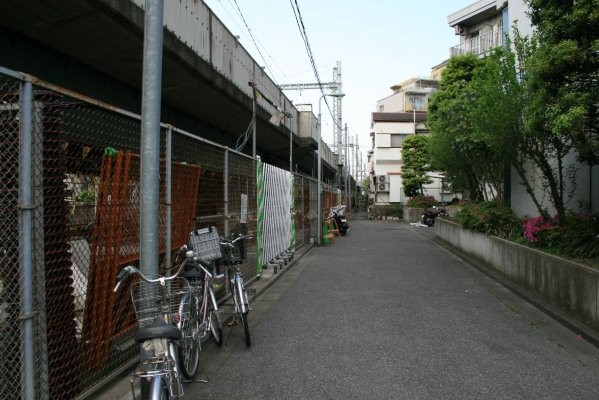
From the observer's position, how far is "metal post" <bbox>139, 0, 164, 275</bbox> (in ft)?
13.3

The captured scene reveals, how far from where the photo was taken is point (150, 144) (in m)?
4.06

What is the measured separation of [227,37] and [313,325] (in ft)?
28.7

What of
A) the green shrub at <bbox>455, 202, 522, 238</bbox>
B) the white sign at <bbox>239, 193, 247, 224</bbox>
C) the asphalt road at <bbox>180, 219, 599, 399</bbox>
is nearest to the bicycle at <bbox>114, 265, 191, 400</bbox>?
the asphalt road at <bbox>180, 219, 599, 399</bbox>

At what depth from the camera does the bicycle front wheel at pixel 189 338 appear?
13.6 ft

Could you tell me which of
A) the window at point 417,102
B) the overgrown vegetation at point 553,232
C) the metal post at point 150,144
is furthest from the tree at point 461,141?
the window at point 417,102

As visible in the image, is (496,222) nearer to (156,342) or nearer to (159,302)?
(159,302)

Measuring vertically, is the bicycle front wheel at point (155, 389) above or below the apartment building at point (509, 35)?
below

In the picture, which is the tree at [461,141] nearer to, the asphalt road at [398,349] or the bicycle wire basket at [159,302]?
the asphalt road at [398,349]

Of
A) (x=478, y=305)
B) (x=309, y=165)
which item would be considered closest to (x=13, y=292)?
(x=478, y=305)

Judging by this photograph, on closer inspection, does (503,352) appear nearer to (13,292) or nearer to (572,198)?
(13,292)

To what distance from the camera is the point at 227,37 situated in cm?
1277

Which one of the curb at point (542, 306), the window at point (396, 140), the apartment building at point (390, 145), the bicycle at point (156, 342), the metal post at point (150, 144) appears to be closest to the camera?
the bicycle at point (156, 342)

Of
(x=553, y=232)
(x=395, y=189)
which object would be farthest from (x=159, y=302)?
(x=395, y=189)

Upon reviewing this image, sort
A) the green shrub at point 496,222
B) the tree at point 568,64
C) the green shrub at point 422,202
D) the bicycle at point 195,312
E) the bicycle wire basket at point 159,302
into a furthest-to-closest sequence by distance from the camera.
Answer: the green shrub at point 422,202 < the green shrub at point 496,222 < the tree at point 568,64 < the bicycle at point 195,312 < the bicycle wire basket at point 159,302
